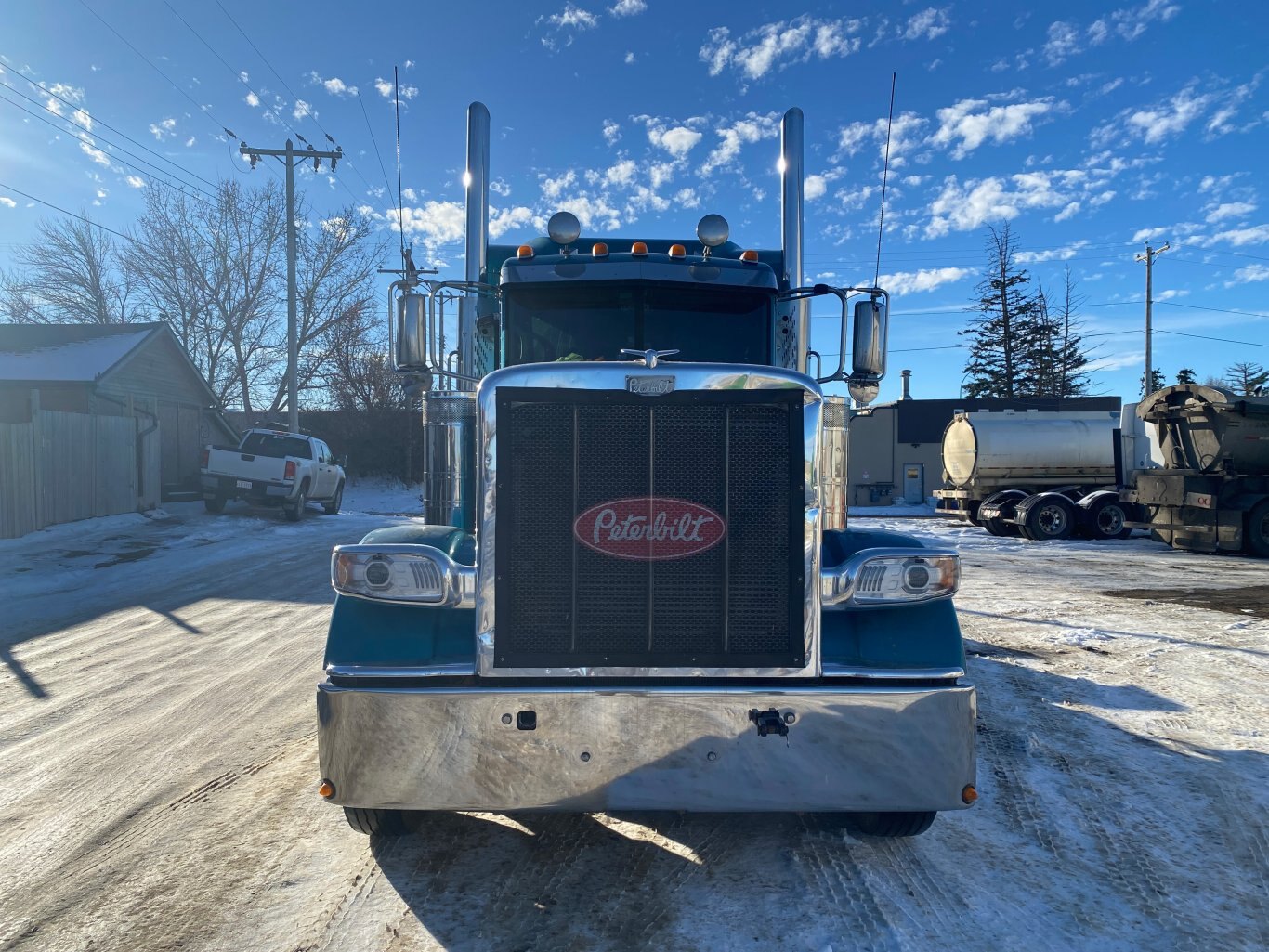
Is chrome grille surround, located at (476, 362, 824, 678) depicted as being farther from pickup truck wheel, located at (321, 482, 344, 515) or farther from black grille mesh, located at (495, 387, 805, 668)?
pickup truck wheel, located at (321, 482, 344, 515)

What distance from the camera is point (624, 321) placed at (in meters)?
4.60

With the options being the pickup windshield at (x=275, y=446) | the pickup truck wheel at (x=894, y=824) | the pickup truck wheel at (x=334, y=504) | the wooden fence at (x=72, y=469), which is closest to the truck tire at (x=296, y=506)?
the pickup windshield at (x=275, y=446)

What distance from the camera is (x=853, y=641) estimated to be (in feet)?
9.68

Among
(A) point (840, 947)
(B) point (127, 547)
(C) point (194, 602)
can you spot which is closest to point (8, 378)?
(B) point (127, 547)

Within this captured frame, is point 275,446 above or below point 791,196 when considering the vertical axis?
below

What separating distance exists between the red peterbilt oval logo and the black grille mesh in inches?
1.0

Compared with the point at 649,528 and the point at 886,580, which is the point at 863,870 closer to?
the point at 886,580

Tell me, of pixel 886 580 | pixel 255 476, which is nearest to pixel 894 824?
pixel 886 580

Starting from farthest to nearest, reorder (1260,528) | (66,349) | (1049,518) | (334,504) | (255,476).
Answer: (66,349) < (334,504) < (255,476) < (1049,518) < (1260,528)

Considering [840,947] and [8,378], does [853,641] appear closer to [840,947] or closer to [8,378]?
[840,947]

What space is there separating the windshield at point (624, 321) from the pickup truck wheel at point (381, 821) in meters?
2.53

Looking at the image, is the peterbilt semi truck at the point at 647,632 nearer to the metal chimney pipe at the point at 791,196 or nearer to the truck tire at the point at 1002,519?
the metal chimney pipe at the point at 791,196

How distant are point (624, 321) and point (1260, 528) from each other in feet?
49.7

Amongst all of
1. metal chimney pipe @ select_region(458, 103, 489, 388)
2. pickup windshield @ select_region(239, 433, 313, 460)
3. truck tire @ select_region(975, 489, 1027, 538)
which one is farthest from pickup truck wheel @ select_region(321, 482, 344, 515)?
metal chimney pipe @ select_region(458, 103, 489, 388)
